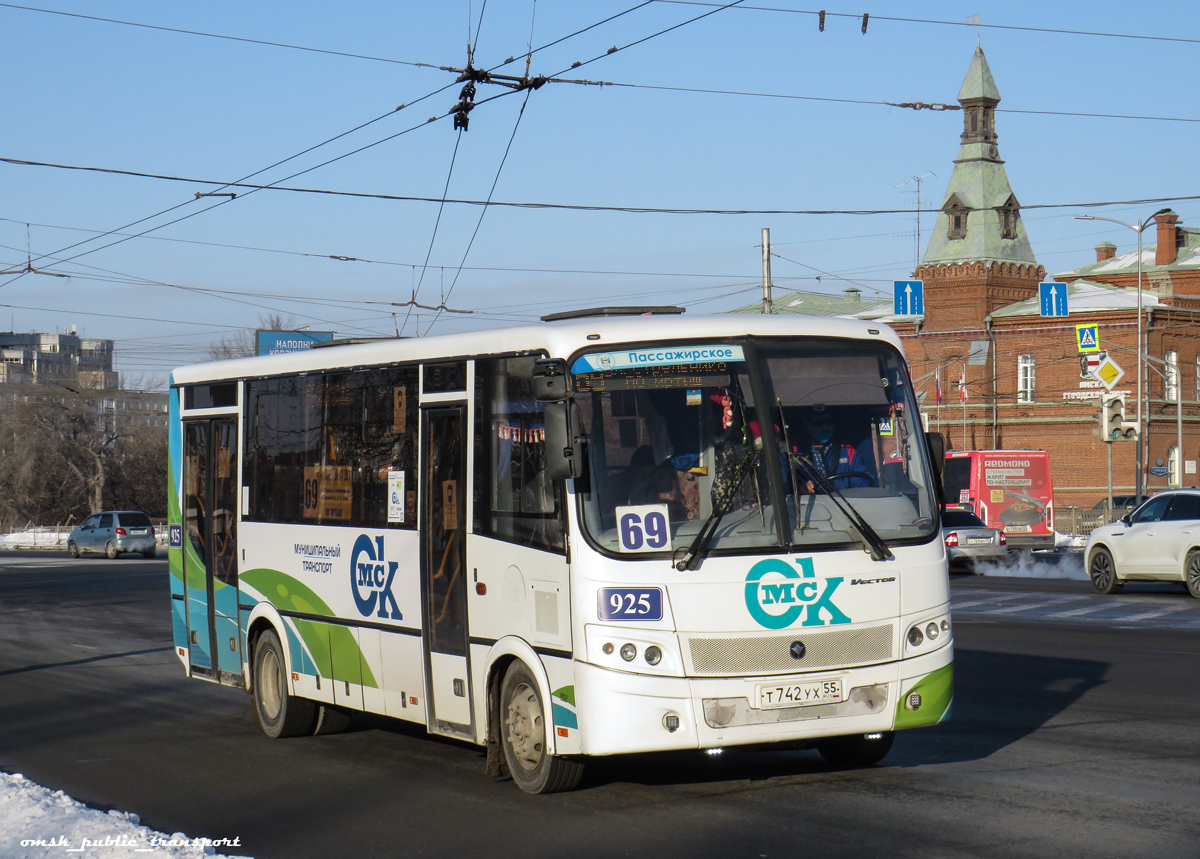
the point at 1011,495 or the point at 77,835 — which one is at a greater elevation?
the point at 1011,495

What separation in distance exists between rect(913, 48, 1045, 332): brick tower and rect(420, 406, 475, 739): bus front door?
69192mm

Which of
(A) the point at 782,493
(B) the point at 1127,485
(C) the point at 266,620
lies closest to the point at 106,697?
(C) the point at 266,620

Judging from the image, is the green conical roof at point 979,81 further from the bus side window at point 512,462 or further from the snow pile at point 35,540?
the bus side window at point 512,462

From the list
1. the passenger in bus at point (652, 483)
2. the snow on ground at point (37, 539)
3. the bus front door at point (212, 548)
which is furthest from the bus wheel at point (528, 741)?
the snow on ground at point (37, 539)

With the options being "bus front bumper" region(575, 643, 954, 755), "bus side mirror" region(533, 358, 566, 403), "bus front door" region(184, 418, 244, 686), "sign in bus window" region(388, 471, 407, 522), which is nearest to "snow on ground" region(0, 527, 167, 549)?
"bus front door" region(184, 418, 244, 686)

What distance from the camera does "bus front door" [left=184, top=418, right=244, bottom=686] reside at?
39.7 ft

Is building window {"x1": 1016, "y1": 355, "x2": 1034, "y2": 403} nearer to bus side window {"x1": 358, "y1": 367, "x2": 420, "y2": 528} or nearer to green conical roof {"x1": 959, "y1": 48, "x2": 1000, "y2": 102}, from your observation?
green conical roof {"x1": 959, "y1": 48, "x2": 1000, "y2": 102}

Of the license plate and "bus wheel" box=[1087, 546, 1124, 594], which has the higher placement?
the license plate

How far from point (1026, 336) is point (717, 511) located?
70.4 meters

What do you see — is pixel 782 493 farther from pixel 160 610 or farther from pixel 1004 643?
pixel 160 610

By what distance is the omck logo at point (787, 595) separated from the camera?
7.83 m

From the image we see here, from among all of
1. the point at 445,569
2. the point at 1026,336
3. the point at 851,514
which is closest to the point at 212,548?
the point at 445,569

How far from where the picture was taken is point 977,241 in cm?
7775

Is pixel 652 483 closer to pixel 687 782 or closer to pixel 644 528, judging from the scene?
pixel 644 528
